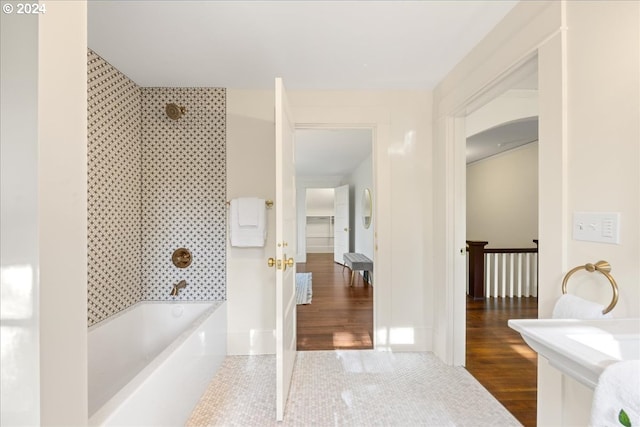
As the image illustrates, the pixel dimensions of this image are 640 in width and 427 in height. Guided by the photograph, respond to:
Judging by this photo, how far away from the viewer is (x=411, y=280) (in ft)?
7.87

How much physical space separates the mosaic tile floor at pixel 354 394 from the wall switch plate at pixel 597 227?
123 cm

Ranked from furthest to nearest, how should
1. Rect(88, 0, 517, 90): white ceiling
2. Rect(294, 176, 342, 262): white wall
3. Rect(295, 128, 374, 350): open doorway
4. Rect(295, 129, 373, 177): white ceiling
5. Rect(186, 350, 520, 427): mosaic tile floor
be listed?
1. Rect(294, 176, 342, 262): white wall
2. Rect(295, 129, 373, 177): white ceiling
3. Rect(295, 128, 374, 350): open doorway
4. Rect(186, 350, 520, 427): mosaic tile floor
5. Rect(88, 0, 517, 90): white ceiling

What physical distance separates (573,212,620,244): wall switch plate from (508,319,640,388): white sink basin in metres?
0.30

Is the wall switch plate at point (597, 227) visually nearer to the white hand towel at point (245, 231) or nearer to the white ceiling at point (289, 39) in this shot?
the white ceiling at point (289, 39)

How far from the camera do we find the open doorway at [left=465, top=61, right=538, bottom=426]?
2023 mm

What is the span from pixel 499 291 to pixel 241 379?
3680 millimetres

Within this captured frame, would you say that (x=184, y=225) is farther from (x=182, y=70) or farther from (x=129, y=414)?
(x=129, y=414)

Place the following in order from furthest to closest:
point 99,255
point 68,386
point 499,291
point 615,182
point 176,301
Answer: point 499,291 → point 176,301 → point 99,255 → point 615,182 → point 68,386

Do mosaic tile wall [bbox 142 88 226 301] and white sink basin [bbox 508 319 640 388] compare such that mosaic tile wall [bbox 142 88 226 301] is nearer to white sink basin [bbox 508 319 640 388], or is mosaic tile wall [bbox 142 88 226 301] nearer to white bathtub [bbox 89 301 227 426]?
white bathtub [bbox 89 301 227 426]

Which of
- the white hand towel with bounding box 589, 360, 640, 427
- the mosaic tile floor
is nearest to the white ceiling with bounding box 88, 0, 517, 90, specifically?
the white hand towel with bounding box 589, 360, 640, 427

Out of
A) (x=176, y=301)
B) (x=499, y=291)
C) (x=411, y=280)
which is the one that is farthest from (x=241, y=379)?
(x=499, y=291)

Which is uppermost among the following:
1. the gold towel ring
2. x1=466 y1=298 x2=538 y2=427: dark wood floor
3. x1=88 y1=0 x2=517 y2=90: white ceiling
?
x1=88 y1=0 x2=517 y2=90: white ceiling

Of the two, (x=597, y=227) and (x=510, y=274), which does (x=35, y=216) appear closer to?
(x=597, y=227)

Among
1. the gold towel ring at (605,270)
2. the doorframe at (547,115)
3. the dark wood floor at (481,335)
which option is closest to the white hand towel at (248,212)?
the dark wood floor at (481,335)
